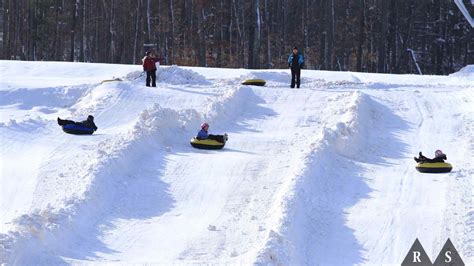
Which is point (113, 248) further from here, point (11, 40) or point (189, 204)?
point (11, 40)

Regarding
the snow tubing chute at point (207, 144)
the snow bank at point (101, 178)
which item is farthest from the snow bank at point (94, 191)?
the snow tubing chute at point (207, 144)

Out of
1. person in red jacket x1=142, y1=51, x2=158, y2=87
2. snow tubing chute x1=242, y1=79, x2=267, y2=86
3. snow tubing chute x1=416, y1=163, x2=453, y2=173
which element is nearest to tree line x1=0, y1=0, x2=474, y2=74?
snow tubing chute x1=242, y1=79, x2=267, y2=86

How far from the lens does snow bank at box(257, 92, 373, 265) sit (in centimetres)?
1325

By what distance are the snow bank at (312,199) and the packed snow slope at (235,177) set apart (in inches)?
1.5

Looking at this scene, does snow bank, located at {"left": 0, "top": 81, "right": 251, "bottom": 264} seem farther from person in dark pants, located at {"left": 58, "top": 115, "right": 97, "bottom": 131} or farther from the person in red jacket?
the person in red jacket

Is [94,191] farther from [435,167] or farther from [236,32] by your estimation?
[236,32]

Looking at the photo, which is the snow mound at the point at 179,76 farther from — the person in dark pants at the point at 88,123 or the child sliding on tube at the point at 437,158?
the child sliding on tube at the point at 437,158

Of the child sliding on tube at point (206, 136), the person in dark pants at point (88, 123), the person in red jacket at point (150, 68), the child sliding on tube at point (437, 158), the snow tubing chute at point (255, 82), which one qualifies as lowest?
the child sliding on tube at point (437, 158)

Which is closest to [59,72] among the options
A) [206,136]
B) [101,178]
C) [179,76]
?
[179,76]

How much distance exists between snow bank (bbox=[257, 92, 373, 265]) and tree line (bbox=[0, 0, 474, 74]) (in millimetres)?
33234

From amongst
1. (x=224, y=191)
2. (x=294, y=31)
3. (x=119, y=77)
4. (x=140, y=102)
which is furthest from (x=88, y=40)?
(x=224, y=191)

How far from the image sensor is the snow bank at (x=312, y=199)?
522 inches

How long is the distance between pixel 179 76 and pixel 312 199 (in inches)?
557

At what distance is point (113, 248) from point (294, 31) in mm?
45843
